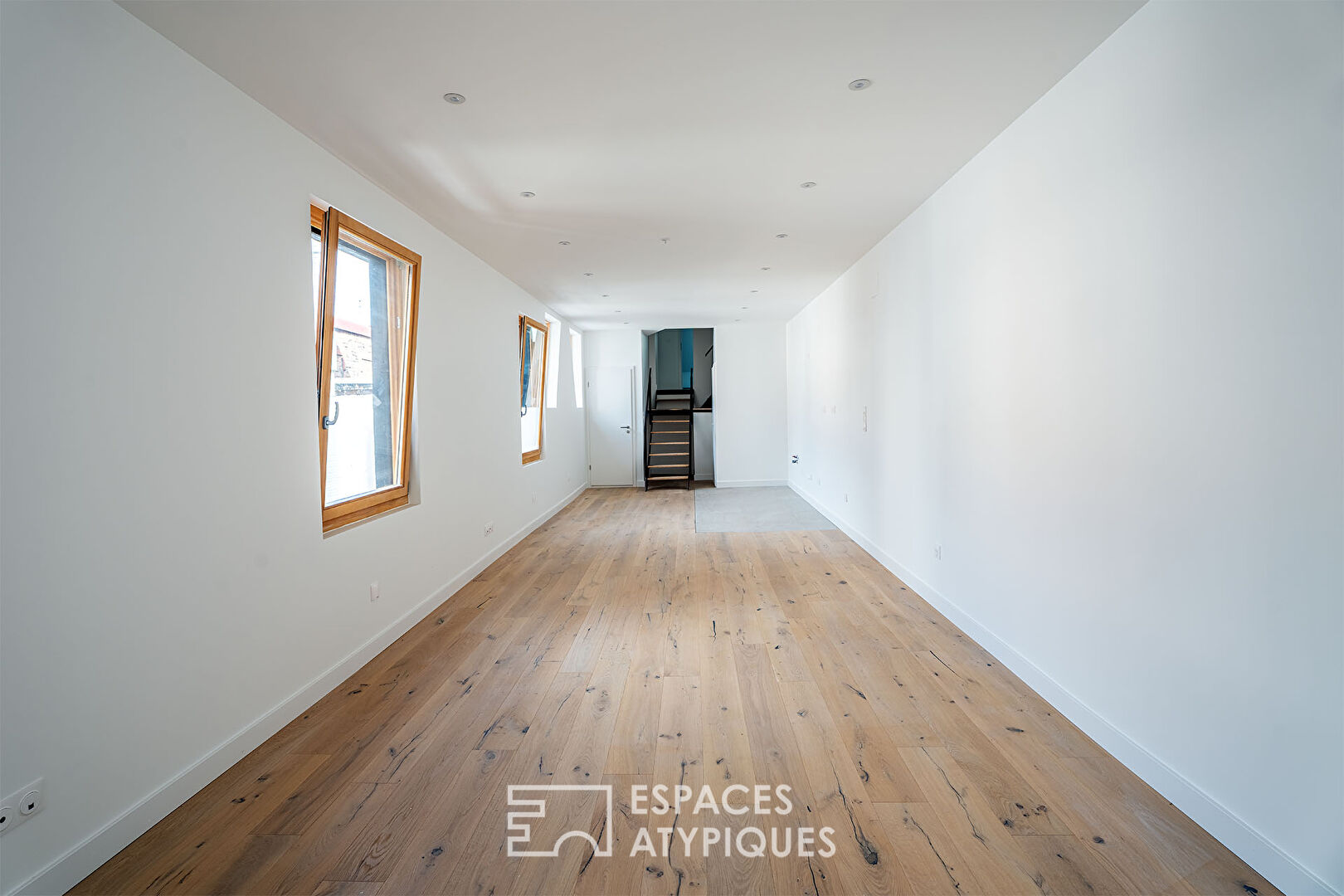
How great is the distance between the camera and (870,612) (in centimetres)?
398

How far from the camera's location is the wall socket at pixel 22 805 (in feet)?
5.24

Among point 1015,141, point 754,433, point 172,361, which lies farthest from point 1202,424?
point 754,433

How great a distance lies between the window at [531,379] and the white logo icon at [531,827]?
4.53 m

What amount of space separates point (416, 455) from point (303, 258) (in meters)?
1.43

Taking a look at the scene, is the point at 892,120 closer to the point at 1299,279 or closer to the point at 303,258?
the point at 1299,279

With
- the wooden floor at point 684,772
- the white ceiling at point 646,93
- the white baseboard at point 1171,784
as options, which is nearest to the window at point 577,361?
the white ceiling at point 646,93

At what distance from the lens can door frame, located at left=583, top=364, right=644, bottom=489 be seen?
10.3 meters

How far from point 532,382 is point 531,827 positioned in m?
5.60

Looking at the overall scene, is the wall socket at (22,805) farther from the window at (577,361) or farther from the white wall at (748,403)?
the white wall at (748,403)

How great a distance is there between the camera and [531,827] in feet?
6.52

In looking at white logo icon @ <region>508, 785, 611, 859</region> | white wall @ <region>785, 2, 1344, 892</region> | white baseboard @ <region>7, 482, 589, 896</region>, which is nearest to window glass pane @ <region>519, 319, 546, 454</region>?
white baseboard @ <region>7, 482, 589, 896</region>

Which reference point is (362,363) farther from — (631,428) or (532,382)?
(631,428)

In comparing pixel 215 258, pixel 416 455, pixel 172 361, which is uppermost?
pixel 215 258
